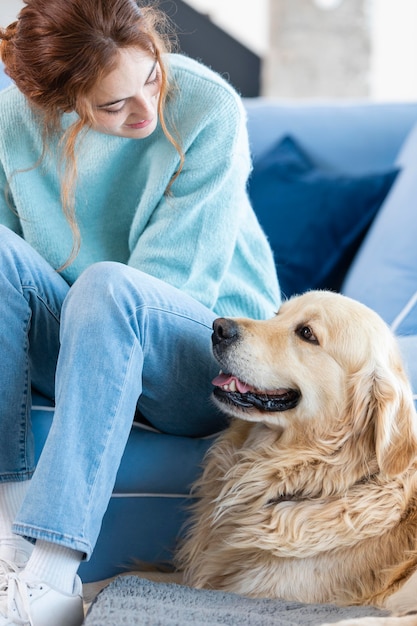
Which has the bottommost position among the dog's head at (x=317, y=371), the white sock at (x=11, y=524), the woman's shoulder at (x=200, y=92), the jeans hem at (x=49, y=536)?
the white sock at (x=11, y=524)

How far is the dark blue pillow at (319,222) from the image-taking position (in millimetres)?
2469

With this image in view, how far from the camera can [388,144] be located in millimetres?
2709

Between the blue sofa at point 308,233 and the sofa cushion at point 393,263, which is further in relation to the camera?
the sofa cushion at point 393,263

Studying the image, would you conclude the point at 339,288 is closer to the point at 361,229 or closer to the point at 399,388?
the point at 361,229

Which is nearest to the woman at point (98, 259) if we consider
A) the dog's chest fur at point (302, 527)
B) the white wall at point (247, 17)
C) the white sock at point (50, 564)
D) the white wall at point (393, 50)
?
the white sock at point (50, 564)

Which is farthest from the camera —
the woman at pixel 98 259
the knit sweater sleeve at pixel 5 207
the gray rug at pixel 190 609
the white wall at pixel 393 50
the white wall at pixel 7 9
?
the white wall at pixel 393 50

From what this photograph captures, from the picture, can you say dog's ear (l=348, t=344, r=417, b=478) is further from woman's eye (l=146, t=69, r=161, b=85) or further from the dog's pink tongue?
woman's eye (l=146, t=69, r=161, b=85)

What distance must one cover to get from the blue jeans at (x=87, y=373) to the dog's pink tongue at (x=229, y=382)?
0.07 meters

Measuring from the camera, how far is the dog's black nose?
158cm

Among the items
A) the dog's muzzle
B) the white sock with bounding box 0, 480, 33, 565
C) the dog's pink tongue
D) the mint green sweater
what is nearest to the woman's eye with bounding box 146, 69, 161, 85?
the mint green sweater

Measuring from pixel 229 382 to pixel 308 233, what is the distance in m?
0.98

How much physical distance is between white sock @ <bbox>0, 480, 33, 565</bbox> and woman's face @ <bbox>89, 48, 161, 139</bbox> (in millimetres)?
787

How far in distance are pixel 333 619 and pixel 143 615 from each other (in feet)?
1.02

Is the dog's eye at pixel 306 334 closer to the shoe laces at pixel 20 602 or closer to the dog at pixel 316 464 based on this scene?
the dog at pixel 316 464
